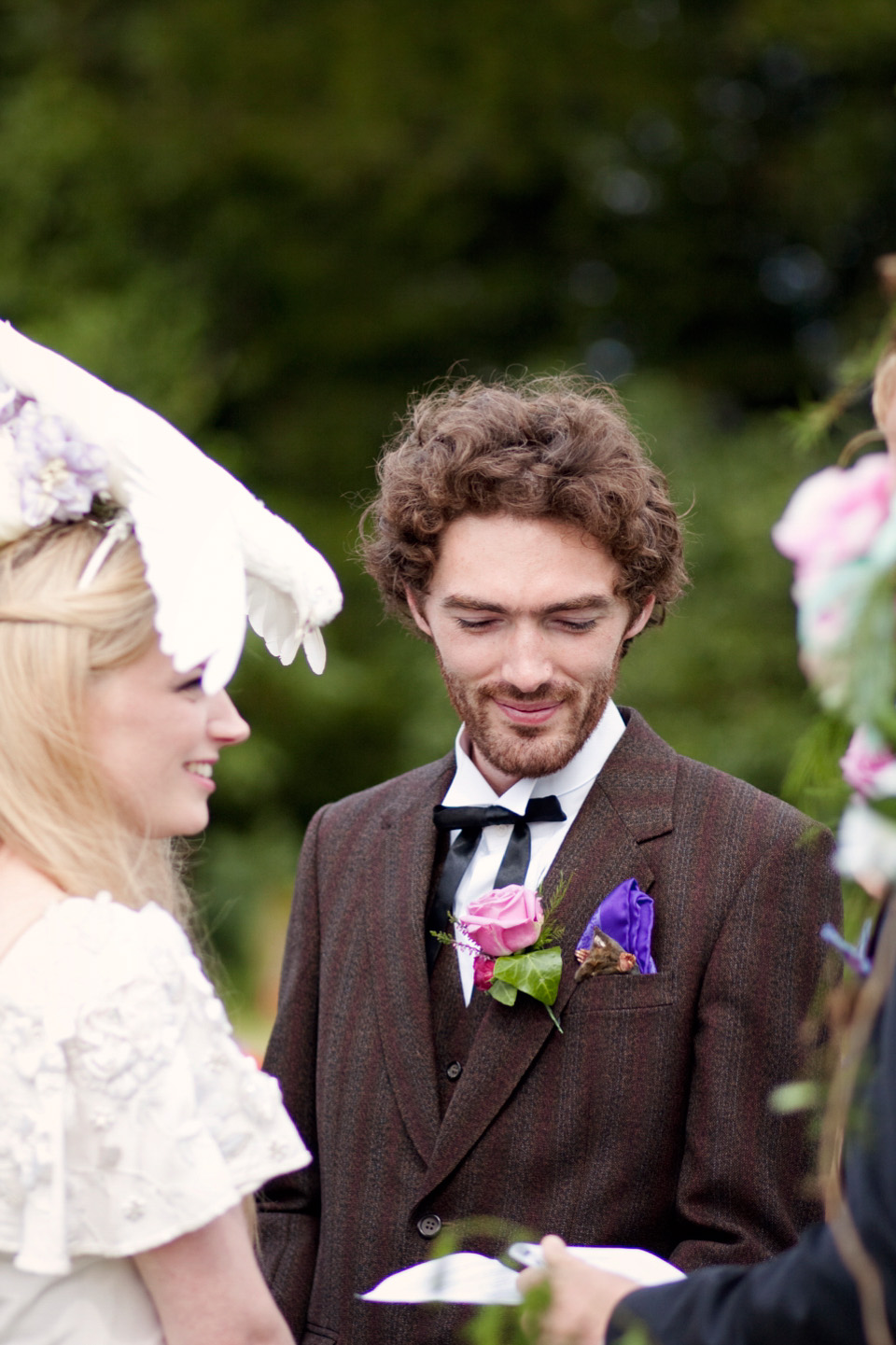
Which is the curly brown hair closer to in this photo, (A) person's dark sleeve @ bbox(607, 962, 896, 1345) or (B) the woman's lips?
(B) the woman's lips

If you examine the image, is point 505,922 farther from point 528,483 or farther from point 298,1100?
point 528,483

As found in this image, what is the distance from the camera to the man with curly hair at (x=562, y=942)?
2.51 metres

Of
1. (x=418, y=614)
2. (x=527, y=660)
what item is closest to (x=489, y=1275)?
(x=527, y=660)

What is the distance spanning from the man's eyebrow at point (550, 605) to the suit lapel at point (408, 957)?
0.42 metres

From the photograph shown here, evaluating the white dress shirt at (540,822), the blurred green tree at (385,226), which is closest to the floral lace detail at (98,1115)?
the white dress shirt at (540,822)

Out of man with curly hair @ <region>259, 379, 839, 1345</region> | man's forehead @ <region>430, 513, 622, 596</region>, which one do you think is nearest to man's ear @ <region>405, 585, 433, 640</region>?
man with curly hair @ <region>259, 379, 839, 1345</region>

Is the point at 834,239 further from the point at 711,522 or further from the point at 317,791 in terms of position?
the point at 317,791

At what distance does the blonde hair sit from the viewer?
198 centimetres

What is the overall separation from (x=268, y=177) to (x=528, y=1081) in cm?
1090

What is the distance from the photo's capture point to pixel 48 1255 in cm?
179

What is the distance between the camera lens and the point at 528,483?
113 inches

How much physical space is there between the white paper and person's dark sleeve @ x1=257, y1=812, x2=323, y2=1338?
0.79 m

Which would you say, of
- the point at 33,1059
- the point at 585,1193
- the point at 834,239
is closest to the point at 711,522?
the point at 834,239

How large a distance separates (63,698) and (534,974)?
3.37ft
